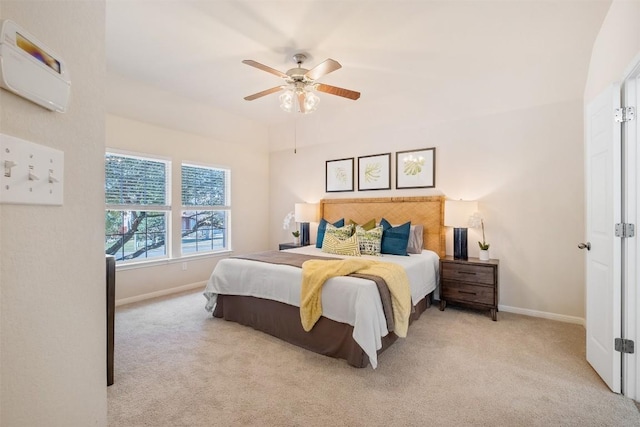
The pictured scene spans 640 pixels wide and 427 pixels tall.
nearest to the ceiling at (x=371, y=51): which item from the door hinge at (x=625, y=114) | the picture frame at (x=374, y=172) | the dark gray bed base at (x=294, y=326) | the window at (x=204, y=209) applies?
the picture frame at (x=374, y=172)

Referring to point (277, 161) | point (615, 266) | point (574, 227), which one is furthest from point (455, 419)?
point (277, 161)

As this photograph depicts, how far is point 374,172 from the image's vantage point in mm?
4762

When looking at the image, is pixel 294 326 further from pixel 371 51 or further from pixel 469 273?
pixel 371 51

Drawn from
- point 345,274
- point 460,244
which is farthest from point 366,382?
point 460,244

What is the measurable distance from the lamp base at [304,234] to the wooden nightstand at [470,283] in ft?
7.78

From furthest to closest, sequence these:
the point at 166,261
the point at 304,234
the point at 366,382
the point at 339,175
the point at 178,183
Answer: the point at 304,234 → the point at 339,175 → the point at 178,183 → the point at 166,261 → the point at 366,382

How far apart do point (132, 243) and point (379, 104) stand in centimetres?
412

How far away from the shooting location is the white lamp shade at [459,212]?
12.2 feet

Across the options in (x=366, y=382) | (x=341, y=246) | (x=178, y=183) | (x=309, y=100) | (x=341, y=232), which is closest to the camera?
(x=366, y=382)

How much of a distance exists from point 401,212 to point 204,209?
3215 millimetres

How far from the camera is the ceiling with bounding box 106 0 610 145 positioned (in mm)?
2520

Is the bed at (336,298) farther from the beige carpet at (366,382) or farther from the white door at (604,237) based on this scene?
the white door at (604,237)

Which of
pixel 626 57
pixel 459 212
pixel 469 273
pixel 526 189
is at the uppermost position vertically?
pixel 626 57

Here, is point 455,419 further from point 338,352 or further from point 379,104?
point 379,104
